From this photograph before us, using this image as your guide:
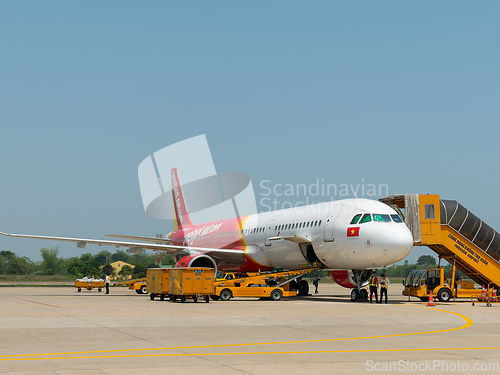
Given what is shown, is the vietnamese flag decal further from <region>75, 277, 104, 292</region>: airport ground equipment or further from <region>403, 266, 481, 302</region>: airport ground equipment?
<region>75, 277, 104, 292</region>: airport ground equipment

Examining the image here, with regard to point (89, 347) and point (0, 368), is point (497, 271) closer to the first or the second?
point (89, 347)

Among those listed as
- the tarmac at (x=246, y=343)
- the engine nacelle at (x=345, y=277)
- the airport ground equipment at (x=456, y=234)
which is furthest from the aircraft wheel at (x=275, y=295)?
the tarmac at (x=246, y=343)

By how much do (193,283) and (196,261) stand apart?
652 centimetres

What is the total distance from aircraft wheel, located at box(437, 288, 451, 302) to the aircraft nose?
3627 mm

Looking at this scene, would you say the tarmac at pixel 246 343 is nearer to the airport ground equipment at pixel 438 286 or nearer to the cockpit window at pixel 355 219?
the cockpit window at pixel 355 219

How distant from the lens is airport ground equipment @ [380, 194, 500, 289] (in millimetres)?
26672

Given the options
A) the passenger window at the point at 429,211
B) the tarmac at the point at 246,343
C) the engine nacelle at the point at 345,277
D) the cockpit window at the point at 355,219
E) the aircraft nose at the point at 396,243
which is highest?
the passenger window at the point at 429,211

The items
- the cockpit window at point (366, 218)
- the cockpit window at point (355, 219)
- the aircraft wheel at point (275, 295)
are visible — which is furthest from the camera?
the aircraft wheel at point (275, 295)

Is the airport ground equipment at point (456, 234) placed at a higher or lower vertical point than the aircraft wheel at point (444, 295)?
higher

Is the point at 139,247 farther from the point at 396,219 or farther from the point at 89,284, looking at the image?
A: the point at 396,219

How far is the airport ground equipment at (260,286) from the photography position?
88.3 ft

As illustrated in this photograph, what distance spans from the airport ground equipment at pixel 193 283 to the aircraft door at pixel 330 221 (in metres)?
5.57

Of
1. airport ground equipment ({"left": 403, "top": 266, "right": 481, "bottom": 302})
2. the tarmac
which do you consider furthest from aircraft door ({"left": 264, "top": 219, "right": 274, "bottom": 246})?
the tarmac

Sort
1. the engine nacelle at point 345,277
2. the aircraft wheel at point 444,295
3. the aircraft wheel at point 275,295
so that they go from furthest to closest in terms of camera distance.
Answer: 1. the engine nacelle at point 345,277
2. the aircraft wheel at point 275,295
3. the aircraft wheel at point 444,295
